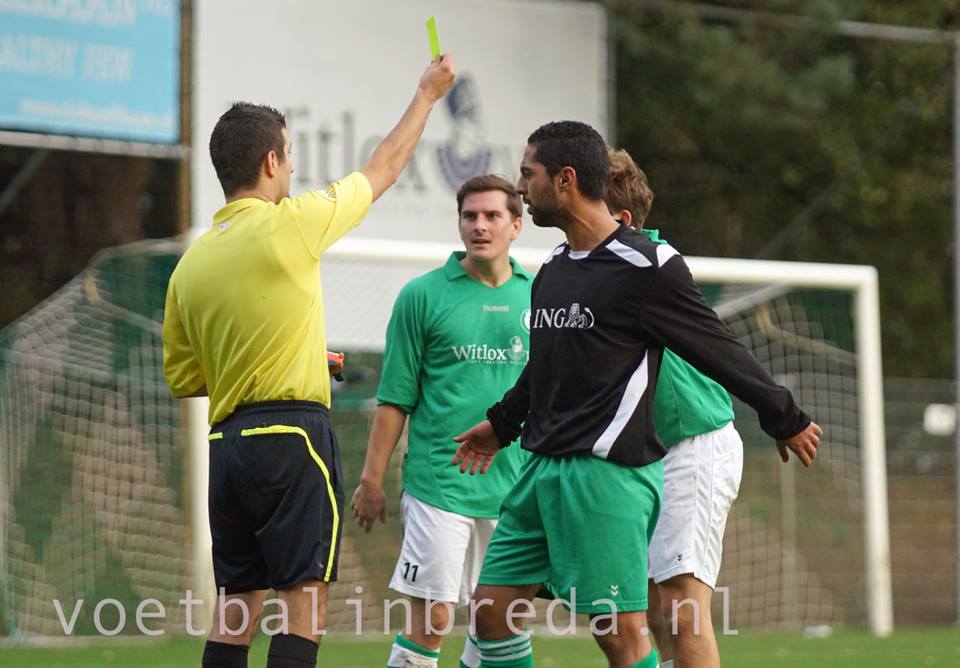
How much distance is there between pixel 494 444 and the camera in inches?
223

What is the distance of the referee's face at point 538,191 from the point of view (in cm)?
519

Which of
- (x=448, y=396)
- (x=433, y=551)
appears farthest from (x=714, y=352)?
(x=433, y=551)

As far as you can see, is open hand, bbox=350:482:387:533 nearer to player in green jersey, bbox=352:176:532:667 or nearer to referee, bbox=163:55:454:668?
player in green jersey, bbox=352:176:532:667

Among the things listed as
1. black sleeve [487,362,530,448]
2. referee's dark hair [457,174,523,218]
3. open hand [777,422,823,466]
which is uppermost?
referee's dark hair [457,174,523,218]

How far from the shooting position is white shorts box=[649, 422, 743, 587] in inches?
231

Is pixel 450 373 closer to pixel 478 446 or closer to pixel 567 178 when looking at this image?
pixel 478 446

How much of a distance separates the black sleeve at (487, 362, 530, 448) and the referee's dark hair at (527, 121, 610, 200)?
670 millimetres

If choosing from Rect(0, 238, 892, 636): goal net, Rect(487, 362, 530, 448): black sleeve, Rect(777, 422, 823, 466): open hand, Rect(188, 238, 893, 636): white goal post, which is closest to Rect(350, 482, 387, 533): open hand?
Rect(487, 362, 530, 448): black sleeve

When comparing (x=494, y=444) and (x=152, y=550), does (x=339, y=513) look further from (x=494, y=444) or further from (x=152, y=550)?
(x=152, y=550)

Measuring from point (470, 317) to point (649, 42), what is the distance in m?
9.37

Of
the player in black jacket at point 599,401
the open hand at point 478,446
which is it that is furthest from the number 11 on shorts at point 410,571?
the player in black jacket at point 599,401

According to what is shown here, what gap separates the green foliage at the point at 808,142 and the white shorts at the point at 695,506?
385 inches

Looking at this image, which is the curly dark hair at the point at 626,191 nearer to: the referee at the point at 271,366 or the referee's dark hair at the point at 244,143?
the referee at the point at 271,366

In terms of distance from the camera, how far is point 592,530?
5020 millimetres
